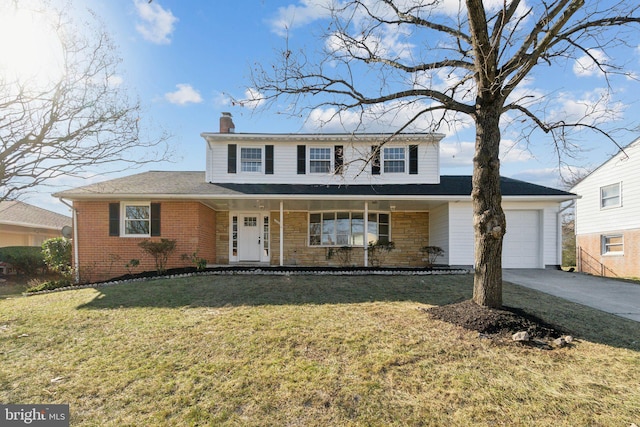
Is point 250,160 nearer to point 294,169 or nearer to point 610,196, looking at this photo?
point 294,169

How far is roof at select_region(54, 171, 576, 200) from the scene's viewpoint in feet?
36.2

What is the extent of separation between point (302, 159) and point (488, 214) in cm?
917

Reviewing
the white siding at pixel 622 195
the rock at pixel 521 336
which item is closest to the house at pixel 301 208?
the white siding at pixel 622 195

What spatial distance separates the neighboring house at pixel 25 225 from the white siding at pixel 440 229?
770 inches

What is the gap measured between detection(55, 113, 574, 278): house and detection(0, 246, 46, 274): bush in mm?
4463

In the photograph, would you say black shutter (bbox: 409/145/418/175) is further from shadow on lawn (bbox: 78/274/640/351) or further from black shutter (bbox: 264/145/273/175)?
black shutter (bbox: 264/145/273/175)

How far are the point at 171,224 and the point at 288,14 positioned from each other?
8.29 metres

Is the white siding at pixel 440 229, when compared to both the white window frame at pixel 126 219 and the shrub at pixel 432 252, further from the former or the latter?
the white window frame at pixel 126 219

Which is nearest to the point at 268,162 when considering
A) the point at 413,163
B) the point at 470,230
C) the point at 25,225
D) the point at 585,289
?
the point at 413,163

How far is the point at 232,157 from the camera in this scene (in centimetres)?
1334

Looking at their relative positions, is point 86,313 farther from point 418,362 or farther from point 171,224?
point 418,362

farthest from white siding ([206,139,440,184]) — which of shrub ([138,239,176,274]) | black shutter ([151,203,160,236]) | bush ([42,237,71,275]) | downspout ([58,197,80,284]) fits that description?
bush ([42,237,71,275])

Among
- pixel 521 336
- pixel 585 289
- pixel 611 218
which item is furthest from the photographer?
pixel 611 218

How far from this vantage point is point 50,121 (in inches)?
315
